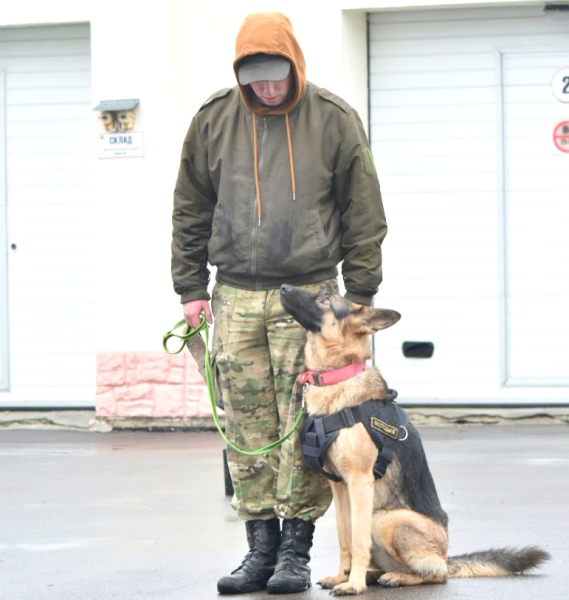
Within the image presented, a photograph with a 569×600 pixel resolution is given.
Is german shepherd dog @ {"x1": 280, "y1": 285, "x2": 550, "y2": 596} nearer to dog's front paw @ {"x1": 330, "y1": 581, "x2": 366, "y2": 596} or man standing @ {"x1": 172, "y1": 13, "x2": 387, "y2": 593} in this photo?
dog's front paw @ {"x1": 330, "y1": 581, "x2": 366, "y2": 596}

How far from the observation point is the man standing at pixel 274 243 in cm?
580

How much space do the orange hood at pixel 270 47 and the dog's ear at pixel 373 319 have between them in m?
0.92

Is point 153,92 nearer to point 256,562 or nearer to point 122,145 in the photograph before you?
point 122,145

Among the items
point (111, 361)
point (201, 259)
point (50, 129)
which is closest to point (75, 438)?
point (111, 361)

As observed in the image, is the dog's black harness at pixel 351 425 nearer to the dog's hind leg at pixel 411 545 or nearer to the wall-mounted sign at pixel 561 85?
the dog's hind leg at pixel 411 545

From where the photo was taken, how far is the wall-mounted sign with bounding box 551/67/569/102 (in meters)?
11.9

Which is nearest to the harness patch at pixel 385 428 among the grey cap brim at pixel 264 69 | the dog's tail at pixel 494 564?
the dog's tail at pixel 494 564

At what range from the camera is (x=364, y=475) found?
5605mm

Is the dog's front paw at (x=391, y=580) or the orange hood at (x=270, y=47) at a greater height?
the orange hood at (x=270, y=47)

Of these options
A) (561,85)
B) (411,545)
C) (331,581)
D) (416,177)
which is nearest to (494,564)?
(411,545)

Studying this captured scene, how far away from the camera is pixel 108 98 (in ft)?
39.2

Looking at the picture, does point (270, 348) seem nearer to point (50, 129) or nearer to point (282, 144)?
point (282, 144)

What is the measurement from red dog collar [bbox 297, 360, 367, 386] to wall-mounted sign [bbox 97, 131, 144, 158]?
646 centimetres

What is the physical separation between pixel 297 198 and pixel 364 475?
1.19 meters
